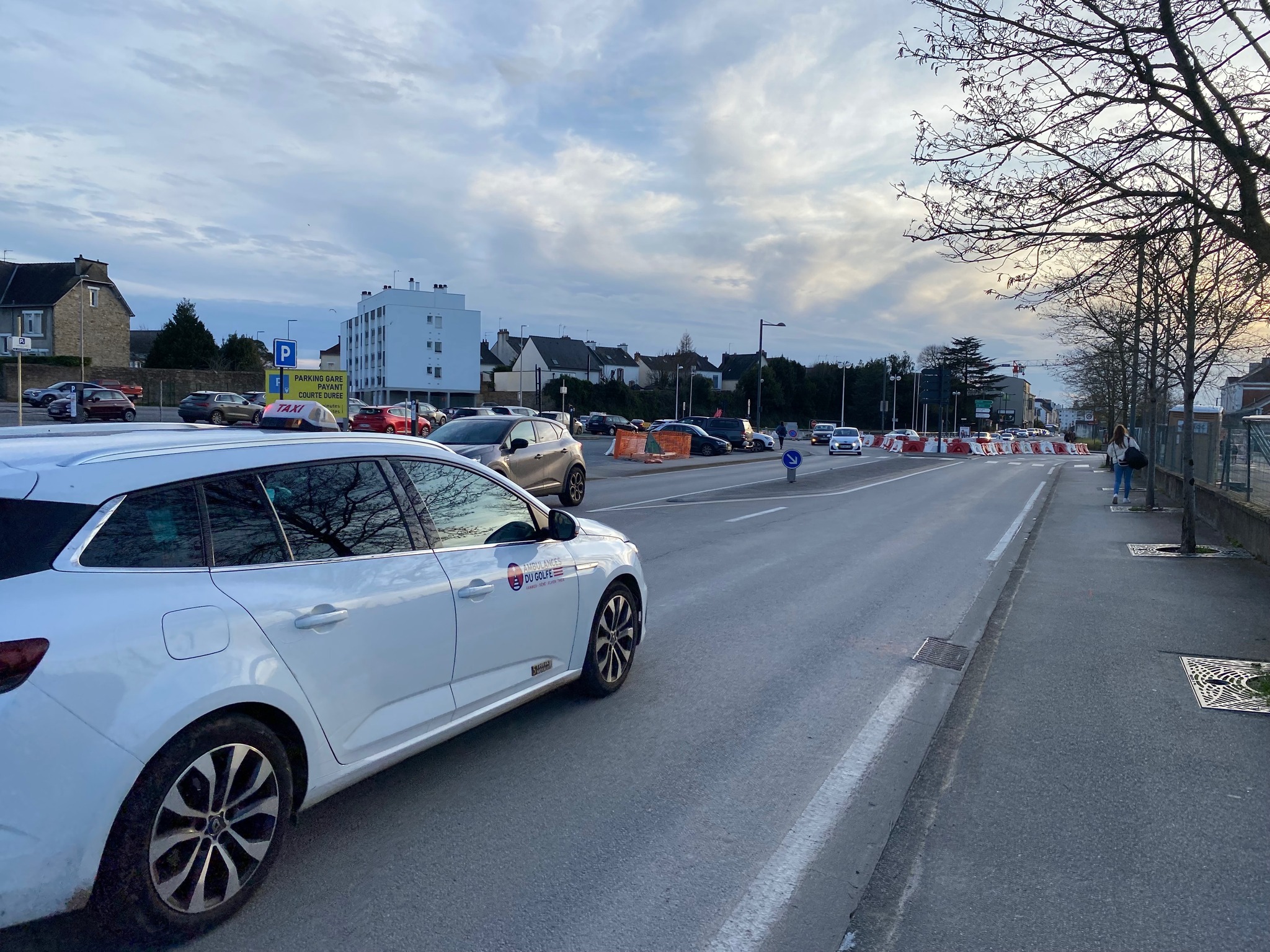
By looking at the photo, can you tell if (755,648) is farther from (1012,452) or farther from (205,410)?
(1012,452)

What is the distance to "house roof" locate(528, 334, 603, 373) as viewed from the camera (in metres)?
112

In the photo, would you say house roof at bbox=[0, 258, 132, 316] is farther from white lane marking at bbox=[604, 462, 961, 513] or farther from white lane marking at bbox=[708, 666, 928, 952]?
white lane marking at bbox=[708, 666, 928, 952]

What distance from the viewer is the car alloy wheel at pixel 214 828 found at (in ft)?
9.42

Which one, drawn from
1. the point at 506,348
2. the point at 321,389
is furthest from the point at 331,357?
the point at 321,389

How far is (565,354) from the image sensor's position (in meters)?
115

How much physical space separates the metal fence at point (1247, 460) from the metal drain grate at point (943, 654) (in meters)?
7.58

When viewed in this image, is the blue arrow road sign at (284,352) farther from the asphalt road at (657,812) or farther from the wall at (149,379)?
the wall at (149,379)

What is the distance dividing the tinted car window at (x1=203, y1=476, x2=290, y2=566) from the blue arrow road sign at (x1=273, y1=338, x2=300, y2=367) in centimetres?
2228

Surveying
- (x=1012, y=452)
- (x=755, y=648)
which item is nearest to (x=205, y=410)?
(x=755, y=648)

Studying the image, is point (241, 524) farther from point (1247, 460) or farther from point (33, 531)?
point (1247, 460)

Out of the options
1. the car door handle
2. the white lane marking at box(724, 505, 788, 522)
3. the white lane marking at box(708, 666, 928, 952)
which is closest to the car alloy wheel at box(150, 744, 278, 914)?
the car door handle

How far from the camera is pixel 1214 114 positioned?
22.3ft

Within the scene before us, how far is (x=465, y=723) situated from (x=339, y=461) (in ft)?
4.39

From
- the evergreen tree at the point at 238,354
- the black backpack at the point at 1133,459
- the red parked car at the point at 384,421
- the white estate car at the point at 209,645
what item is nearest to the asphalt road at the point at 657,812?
Answer: the white estate car at the point at 209,645
